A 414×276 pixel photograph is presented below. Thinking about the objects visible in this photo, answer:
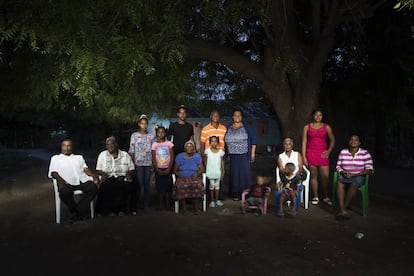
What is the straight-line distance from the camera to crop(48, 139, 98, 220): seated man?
652cm

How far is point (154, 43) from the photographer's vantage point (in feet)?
19.0

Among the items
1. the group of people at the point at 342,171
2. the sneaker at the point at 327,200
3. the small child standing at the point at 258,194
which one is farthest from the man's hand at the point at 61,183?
the sneaker at the point at 327,200

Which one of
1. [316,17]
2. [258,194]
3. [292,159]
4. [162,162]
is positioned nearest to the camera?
[258,194]

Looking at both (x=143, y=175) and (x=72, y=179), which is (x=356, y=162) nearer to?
(x=143, y=175)

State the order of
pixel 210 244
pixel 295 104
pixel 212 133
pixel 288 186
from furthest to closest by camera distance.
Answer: pixel 295 104
pixel 212 133
pixel 288 186
pixel 210 244

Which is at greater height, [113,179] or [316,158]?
[316,158]

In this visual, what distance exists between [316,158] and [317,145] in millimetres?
246

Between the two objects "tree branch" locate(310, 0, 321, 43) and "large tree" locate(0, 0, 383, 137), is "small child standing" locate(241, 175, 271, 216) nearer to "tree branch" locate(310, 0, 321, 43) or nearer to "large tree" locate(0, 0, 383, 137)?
"large tree" locate(0, 0, 383, 137)

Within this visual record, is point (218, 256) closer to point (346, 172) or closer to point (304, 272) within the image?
point (304, 272)

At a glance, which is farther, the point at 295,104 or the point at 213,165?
the point at 295,104

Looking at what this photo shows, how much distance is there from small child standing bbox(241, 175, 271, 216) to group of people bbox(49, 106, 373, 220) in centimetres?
2

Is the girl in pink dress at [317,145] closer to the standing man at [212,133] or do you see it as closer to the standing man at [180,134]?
the standing man at [212,133]

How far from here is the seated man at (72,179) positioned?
21.4ft

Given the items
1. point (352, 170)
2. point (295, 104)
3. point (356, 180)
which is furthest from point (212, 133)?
point (356, 180)
